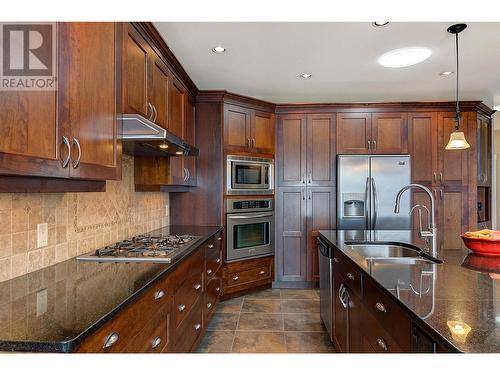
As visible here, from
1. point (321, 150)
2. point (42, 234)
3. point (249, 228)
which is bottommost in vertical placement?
point (249, 228)

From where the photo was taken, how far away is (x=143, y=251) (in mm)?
1898

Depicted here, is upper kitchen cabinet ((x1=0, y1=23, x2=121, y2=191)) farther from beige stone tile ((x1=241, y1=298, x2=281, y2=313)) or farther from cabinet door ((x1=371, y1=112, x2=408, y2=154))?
cabinet door ((x1=371, y1=112, x2=408, y2=154))

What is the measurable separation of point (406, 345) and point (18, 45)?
5.49 feet

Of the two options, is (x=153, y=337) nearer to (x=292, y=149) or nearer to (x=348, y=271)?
(x=348, y=271)

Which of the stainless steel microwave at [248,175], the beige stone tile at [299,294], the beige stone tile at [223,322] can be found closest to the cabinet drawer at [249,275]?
the beige stone tile at [299,294]

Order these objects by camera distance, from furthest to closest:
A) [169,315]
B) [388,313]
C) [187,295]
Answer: [187,295] < [169,315] < [388,313]

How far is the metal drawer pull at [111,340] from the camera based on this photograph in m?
1.02

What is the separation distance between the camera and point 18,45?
0.98 m

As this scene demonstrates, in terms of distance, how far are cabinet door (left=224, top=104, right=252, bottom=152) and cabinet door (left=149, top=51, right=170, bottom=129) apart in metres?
1.03

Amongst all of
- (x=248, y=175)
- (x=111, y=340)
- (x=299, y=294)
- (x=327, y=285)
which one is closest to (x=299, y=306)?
(x=299, y=294)

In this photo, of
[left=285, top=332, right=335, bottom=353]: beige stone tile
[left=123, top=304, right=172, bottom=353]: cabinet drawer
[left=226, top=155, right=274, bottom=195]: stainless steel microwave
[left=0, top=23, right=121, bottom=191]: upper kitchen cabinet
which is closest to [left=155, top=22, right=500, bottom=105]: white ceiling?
[left=226, top=155, right=274, bottom=195]: stainless steel microwave

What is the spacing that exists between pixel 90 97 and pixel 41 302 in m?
0.84

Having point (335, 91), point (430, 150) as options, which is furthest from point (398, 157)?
point (335, 91)

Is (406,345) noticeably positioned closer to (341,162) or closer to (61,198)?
(61,198)
